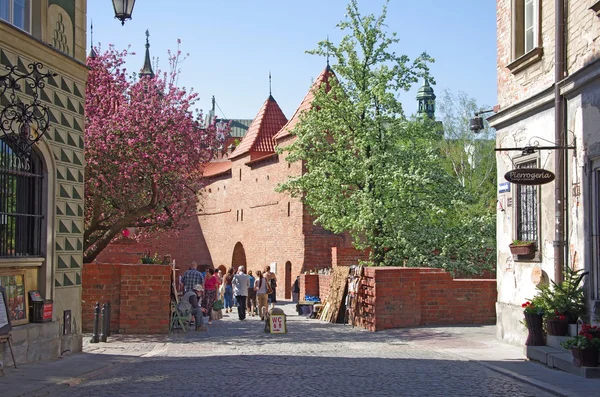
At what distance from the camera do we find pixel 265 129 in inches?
2108

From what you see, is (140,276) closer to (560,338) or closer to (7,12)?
(7,12)

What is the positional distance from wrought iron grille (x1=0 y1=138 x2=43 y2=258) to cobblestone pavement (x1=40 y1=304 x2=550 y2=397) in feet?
8.42

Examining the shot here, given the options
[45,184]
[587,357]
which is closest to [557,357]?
[587,357]

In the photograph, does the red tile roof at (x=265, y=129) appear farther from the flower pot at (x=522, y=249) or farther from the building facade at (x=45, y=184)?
the building facade at (x=45, y=184)

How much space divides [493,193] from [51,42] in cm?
3937

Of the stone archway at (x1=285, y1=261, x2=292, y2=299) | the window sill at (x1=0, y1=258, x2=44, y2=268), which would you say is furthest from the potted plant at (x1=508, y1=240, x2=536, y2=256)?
the stone archway at (x1=285, y1=261, x2=292, y2=299)

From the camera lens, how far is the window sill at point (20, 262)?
13475mm

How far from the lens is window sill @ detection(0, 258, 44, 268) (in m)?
13.5

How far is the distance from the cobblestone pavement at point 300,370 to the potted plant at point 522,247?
2272 millimetres

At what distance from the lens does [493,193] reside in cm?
5109

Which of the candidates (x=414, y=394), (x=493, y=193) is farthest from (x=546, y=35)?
(x=493, y=193)

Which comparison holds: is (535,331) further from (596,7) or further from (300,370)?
(596,7)

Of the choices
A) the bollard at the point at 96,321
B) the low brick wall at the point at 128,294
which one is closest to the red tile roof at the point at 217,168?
the low brick wall at the point at 128,294

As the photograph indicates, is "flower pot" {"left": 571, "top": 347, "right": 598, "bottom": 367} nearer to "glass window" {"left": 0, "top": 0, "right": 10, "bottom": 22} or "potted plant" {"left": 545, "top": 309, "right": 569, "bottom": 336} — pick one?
"potted plant" {"left": 545, "top": 309, "right": 569, "bottom": 336}
